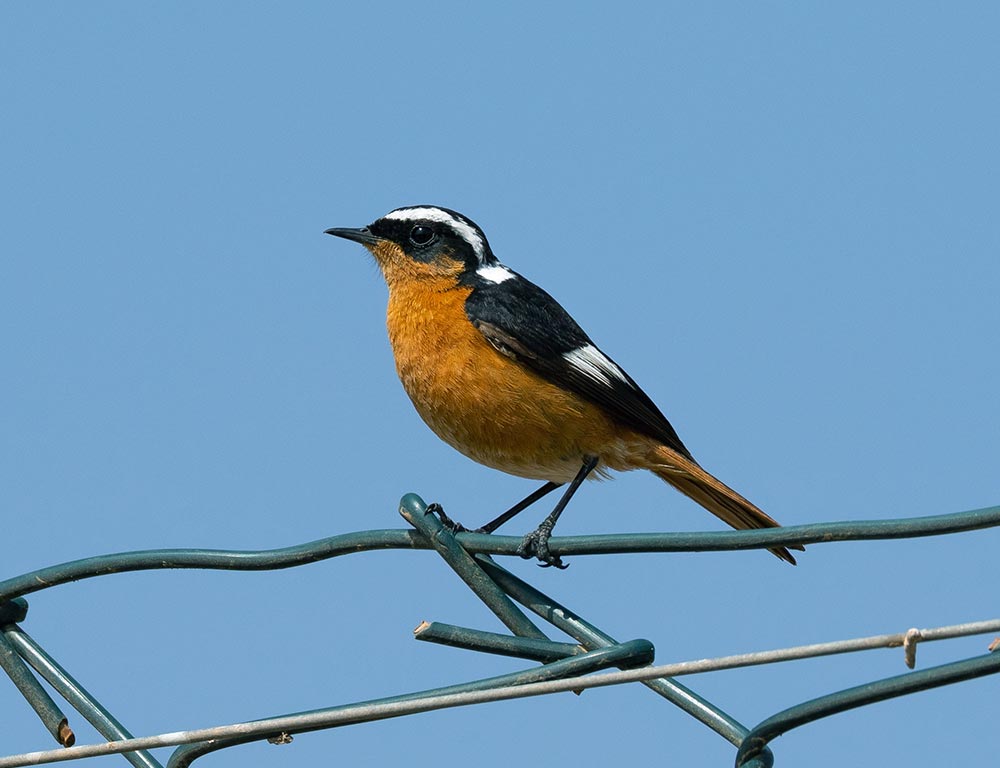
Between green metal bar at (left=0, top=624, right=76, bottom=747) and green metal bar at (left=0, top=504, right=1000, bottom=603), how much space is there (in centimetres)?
18

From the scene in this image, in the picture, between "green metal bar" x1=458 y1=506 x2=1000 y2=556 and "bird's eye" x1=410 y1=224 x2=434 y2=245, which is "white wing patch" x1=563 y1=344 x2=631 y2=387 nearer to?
"bird's eye" x1=410 y1=224 x2=434 y2=245

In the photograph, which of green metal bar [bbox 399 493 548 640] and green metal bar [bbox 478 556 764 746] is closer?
green metal bar [bbox 478 556 764 746]

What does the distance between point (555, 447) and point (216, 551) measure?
3.15 metres

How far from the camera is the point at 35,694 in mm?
4527

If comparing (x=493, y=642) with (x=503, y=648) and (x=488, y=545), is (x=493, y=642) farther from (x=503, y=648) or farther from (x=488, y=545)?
(x=488, y=545)

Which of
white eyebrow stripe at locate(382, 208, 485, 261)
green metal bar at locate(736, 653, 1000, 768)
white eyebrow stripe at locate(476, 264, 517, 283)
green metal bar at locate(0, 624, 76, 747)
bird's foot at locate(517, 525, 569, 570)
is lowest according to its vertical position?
green metal bar at locate(0, 624, 76, 747)

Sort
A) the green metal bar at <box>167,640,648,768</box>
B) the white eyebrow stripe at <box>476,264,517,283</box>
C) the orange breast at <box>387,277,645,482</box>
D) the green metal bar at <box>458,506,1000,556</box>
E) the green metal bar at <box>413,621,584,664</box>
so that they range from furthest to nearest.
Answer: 1. the white eyebrow stripe at <box>476,264,517,283</box>
2. the orange breast at <box>387,277,645,482</box>
3. the green metal bar at <box>413,621,584,664</box>
4. the green metal bar at <box>167,640,648,768</box>
5. the green metal bar at <box>458,506,1000,556</box>

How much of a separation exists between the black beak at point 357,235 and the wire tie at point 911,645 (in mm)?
5680

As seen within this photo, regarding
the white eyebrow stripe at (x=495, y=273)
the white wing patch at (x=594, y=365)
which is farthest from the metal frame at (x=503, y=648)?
the white eyebrow stripe at (x=495, y=273)

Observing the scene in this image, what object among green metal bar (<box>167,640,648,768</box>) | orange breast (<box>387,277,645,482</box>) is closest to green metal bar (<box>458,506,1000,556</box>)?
green metal bar (<box>167,640,648,768</box>)

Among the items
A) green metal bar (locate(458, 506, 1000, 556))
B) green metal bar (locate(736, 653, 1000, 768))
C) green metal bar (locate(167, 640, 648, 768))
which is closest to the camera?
green metal bar (locate(736, 653, 1000, 768))

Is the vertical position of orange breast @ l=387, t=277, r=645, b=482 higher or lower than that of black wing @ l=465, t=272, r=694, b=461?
lower

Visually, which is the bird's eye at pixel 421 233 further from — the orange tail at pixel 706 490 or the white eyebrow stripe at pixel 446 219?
the orange tail at pixel 706 490

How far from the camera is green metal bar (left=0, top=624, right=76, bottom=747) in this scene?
441 centimetres
